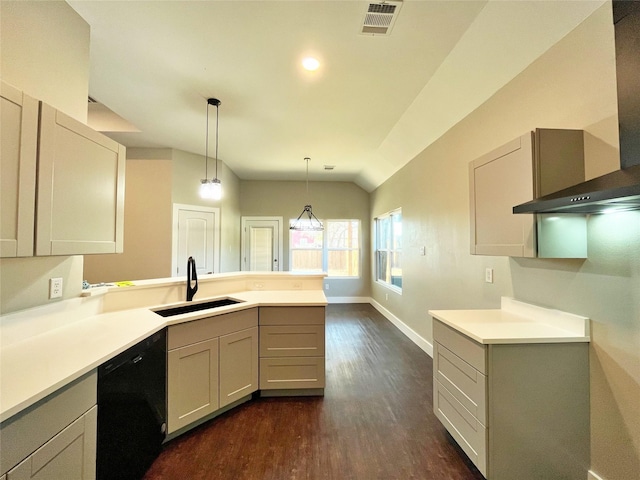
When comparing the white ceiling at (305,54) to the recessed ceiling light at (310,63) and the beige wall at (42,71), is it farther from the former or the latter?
the beige wall at (42,71)

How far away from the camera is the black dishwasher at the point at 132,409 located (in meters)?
1.35

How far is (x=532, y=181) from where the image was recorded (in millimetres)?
1606

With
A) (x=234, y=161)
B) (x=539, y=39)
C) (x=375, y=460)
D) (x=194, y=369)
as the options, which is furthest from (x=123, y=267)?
(x=539, y=39)

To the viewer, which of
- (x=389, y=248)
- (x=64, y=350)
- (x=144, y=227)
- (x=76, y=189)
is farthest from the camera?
(x=389, y=248)

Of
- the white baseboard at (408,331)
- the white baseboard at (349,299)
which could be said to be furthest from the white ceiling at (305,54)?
the white baseboard at (349,299)

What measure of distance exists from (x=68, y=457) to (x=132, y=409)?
41 centimetres

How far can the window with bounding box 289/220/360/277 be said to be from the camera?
7.02 m

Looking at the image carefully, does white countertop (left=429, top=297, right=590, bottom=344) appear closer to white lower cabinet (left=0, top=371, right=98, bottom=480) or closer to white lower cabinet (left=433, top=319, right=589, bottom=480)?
white lower cabinet (left=433, top=319, right=589, bottom=480)

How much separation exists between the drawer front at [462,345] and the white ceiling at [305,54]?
2.00 metres

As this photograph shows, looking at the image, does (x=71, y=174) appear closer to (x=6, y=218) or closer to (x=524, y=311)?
(x=6, y=218)

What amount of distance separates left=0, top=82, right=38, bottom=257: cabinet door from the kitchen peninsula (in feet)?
1.66

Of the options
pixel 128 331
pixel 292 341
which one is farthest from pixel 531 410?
pixel 128 331

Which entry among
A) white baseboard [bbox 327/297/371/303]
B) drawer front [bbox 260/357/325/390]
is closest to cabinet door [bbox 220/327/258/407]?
→ drawer front [bbox 260/357/325/390]

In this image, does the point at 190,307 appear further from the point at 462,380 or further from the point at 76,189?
the point at 462,380
